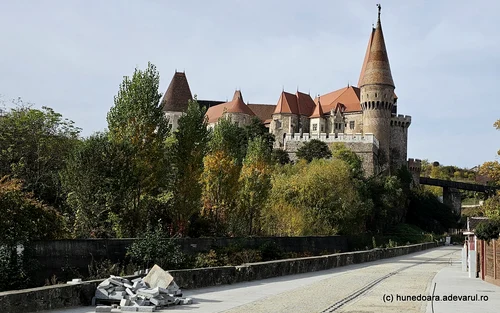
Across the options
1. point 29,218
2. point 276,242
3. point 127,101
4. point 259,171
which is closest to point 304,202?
point 259,171

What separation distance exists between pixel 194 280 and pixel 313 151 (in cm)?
6162

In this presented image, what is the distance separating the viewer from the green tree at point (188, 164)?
93.2 ft

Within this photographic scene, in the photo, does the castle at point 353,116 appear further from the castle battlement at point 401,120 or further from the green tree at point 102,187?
the green tree at point 102,187

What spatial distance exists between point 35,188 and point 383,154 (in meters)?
61.3

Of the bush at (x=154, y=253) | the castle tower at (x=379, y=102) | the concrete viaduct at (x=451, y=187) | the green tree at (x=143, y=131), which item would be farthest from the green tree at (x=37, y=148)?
the concrete viaduct at (x=451, y=187)

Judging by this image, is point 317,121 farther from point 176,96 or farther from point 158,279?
point 158,279

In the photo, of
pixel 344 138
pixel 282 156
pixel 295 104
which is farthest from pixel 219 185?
pixel 295 104

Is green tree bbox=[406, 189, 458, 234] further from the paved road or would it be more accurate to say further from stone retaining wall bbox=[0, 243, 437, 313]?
the paved road

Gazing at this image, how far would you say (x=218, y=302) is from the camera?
12.5 m

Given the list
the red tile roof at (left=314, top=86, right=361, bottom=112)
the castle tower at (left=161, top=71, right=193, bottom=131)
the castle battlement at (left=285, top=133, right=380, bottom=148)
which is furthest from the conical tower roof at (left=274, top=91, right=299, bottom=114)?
the castle tower at (left=161, top=71, right=193, bottom=131)

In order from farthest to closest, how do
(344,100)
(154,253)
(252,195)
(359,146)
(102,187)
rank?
(344,100) → (359,146) → (252,195) → (102,187) → (154,253)

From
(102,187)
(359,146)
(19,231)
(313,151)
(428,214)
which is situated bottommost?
(19,231)

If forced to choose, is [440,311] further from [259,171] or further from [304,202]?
[304,202]

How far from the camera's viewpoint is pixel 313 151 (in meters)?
76.0
